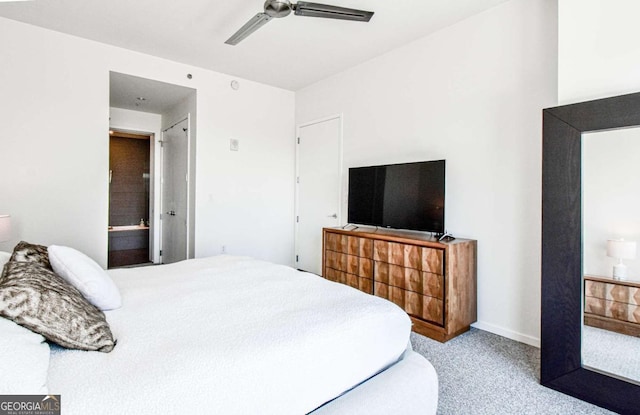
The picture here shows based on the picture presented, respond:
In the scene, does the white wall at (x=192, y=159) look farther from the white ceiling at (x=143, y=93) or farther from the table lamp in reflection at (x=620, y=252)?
the table lamp in reflection at (x=620, y=252)

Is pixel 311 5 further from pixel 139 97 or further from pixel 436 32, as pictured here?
pixel 139 97

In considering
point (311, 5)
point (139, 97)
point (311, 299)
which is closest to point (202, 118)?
point (139, 97)

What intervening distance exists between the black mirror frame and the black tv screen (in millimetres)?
976

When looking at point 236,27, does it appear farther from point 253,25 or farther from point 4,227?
point 4,227

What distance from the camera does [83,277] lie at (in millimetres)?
1475

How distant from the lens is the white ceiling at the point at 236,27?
2885 mm

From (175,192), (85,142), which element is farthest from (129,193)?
(85,142)

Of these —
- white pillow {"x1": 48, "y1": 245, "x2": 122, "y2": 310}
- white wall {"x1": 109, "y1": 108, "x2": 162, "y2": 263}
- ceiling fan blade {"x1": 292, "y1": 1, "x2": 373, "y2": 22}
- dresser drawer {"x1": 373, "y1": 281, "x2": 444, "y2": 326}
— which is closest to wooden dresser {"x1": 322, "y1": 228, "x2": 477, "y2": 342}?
dresser drawer {"x1": 373, "y1": 281, "x2": 444, "y2": 326}

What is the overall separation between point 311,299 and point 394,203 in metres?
1.96

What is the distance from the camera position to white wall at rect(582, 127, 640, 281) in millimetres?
1904

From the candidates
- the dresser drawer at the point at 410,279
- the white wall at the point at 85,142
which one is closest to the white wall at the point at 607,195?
the dresser drawer at the point at 410,279

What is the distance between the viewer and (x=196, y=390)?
993 mm

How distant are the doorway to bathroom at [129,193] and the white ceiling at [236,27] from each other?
3.17 m

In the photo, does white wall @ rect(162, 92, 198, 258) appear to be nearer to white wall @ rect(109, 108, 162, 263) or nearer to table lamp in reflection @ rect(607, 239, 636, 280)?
white wall @ rect(109, 108, 162, 263)
